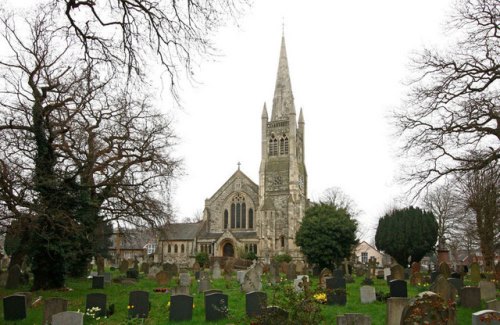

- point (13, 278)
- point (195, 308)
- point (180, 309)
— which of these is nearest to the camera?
point (180, 309)

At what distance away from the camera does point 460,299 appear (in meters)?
14.2

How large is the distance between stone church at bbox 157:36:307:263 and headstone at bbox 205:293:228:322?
33875 mm

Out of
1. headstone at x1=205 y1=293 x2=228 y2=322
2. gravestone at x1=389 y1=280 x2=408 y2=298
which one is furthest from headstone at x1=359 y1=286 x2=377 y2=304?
headstone at x1=205 y1=293 x2=228 y2=322

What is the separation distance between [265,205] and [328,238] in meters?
16.9

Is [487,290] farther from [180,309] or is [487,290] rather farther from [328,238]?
[328,238]

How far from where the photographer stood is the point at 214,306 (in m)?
12.6

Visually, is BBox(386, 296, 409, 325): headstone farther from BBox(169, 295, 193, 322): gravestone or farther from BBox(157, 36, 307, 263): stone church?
BBox(157, 36, 307, 263): stone church

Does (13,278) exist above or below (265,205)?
below

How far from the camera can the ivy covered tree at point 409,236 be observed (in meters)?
35.8

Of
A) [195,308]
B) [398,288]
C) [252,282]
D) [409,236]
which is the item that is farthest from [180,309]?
[409,236]

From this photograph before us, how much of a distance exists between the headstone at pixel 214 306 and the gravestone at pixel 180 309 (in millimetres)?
461

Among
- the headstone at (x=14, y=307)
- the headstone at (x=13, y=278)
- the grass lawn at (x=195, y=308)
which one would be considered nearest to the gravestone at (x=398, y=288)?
the grass lawn at (x=195, y=308)

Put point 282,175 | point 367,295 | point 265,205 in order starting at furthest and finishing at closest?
1. point 282,175
2. point 265,205
3. point 367,295

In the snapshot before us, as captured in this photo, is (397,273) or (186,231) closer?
(397,273)
